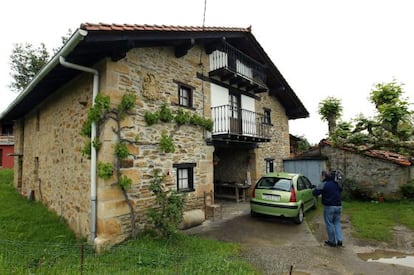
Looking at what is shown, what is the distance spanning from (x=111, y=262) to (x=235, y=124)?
6821mm

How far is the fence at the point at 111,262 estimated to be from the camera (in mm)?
4027

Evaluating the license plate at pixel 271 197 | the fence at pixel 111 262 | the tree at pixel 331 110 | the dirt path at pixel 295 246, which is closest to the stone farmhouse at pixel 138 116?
the fence at pixel 111 262

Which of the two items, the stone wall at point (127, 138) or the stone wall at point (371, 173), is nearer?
the stone wall at point (127, 138)

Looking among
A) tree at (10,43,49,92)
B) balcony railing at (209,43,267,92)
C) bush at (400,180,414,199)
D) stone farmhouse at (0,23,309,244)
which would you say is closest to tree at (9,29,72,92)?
tree at (10,43,49,92)

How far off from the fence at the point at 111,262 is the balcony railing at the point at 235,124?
16.0ft

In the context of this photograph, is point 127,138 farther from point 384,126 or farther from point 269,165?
point 384,126

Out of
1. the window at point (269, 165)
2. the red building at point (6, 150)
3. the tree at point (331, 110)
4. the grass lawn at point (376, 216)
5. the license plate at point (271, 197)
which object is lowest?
the grass lawn at point (376, 216)

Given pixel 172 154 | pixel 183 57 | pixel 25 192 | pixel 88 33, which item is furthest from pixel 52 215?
pixel 183 57

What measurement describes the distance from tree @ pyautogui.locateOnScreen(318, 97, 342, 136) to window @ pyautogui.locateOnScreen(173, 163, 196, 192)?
12.0 meters

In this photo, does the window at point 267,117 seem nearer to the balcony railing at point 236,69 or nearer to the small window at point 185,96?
the balcony railing at point 236,69

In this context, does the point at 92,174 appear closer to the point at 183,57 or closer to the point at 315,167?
the point at 183,57

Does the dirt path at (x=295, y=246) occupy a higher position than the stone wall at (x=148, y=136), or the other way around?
the stone wall at (x=148, y=136)

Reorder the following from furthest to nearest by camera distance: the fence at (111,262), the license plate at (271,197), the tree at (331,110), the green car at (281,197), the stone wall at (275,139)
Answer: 1. the tree at (331,110)
2. the stone wall at (275,139)
3. the license plate at (271,197)
4. the green car at (281,197)
5. the fence at (111,262)

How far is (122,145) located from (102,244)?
88.1 inches
